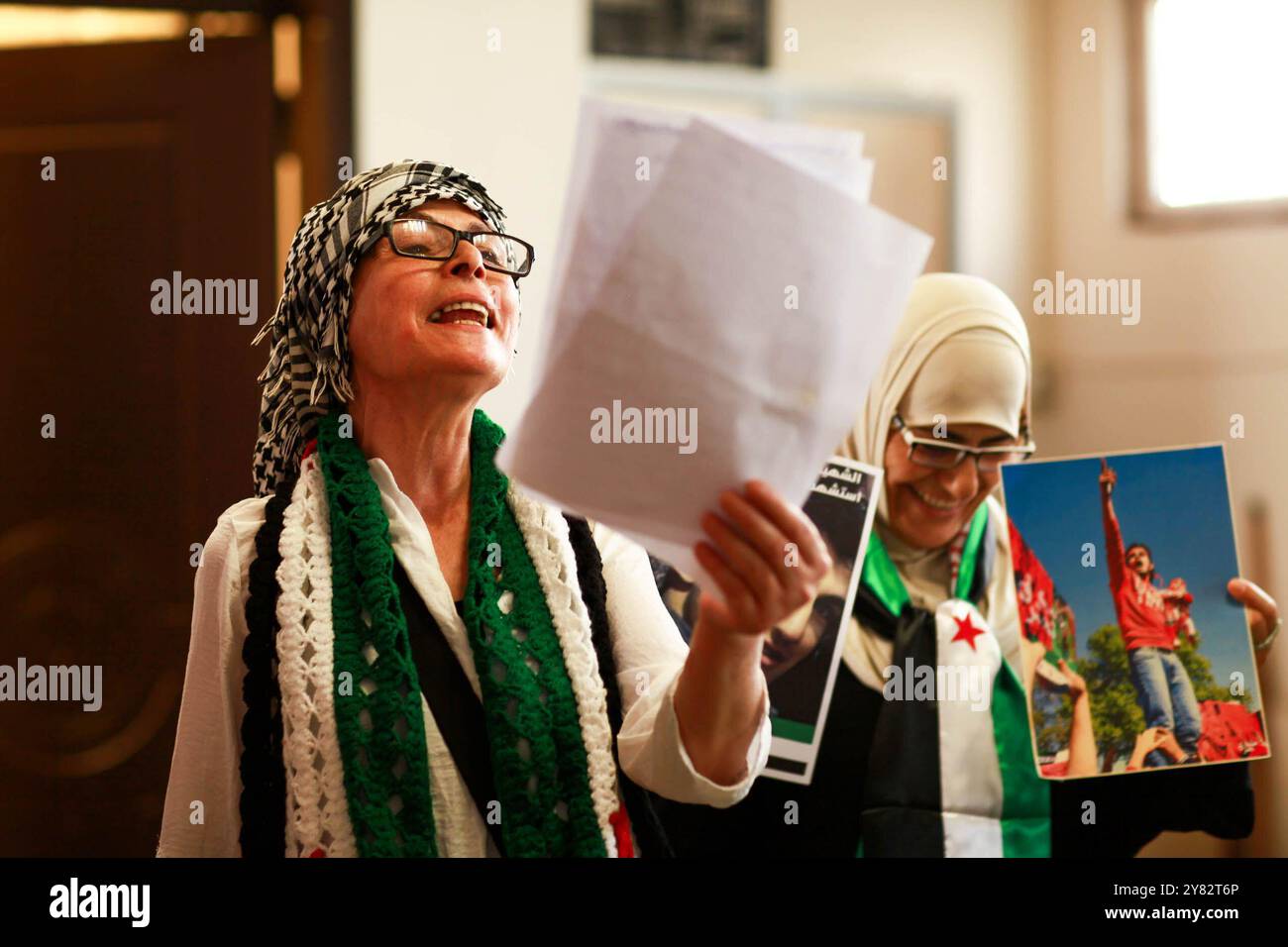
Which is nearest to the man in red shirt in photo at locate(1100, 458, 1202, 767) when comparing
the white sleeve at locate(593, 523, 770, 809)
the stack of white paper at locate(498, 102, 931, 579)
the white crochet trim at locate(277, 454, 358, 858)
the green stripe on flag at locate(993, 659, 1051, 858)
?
the green stripe on flag at locate(993, 659, 1051, 858)

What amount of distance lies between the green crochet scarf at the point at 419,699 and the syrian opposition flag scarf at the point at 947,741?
54 cm

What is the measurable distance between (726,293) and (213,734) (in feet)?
2.06

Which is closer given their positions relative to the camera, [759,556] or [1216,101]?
[759,556]

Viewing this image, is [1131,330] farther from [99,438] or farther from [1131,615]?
[99,438]

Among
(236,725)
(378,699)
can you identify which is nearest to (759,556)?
(378,699)

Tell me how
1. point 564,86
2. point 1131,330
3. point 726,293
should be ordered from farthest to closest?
point 1131,330, point 564,86, point 726,293

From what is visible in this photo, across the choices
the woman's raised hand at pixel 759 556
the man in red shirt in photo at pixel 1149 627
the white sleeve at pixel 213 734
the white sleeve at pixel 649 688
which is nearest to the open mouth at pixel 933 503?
A: the man in red shirt in photo at pixel 1149 627

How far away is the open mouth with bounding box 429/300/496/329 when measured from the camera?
120 cm

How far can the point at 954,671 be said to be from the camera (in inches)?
62.5

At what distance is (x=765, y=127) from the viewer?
97 cm

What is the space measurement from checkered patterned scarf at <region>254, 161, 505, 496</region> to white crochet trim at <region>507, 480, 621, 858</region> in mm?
221
